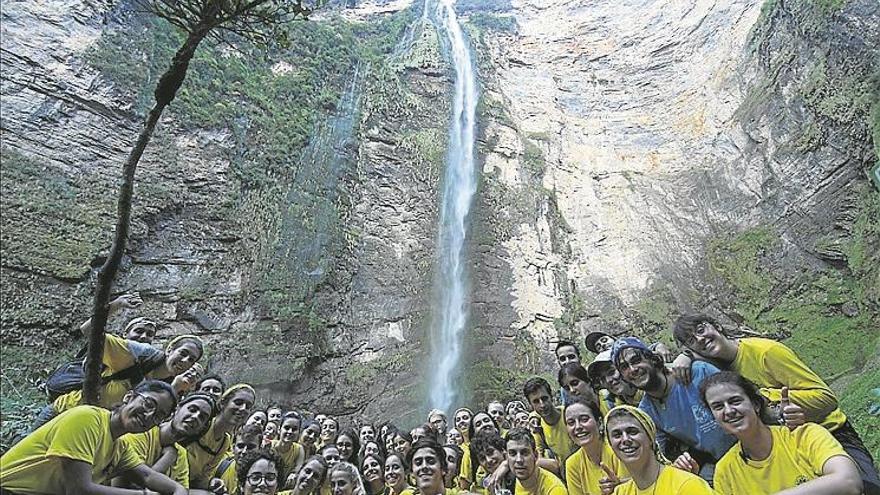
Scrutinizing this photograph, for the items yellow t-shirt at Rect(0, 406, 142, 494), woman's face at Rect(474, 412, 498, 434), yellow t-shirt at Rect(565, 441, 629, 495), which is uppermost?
woman's face at Rect(474, 412, 498, 434)

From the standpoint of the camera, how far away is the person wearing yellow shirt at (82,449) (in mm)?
2842

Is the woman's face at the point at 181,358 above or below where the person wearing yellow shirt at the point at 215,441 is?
above

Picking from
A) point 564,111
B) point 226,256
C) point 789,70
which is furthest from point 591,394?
point 564,111

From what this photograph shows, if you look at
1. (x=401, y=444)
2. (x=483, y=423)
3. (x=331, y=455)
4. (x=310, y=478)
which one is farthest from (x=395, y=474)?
(x=483, y=423)

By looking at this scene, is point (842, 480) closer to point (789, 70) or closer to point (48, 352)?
point (48, 352)

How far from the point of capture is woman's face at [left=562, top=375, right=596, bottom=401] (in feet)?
15.0

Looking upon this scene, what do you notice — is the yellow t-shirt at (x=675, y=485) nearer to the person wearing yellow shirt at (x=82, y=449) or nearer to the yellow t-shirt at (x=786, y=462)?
the yellow t-shirt at (x=786, y=462)

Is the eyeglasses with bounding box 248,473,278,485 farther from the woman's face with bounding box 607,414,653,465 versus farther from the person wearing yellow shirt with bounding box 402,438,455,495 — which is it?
the woman's face with bounding box 607,414,653,465

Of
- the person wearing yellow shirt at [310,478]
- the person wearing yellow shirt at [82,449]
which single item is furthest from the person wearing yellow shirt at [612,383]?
the person wearing yellow shirt at [82,449]

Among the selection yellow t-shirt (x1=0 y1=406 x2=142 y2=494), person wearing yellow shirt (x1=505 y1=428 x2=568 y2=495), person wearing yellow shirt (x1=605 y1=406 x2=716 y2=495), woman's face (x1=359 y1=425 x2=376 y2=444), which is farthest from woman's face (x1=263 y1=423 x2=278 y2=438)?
person wearing yellow shirt (x1=605 y1=406 x2=716 y2=495)

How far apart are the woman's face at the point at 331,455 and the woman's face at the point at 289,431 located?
1.19ft

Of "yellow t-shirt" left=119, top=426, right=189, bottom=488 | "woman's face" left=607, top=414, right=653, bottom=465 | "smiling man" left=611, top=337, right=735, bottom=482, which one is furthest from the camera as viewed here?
"yellow t-shirt" left=119, top=426, right=189, bottom=488

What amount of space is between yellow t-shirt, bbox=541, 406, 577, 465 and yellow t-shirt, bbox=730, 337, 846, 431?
1.80 meters

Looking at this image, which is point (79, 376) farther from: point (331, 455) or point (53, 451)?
point (331, 455)
